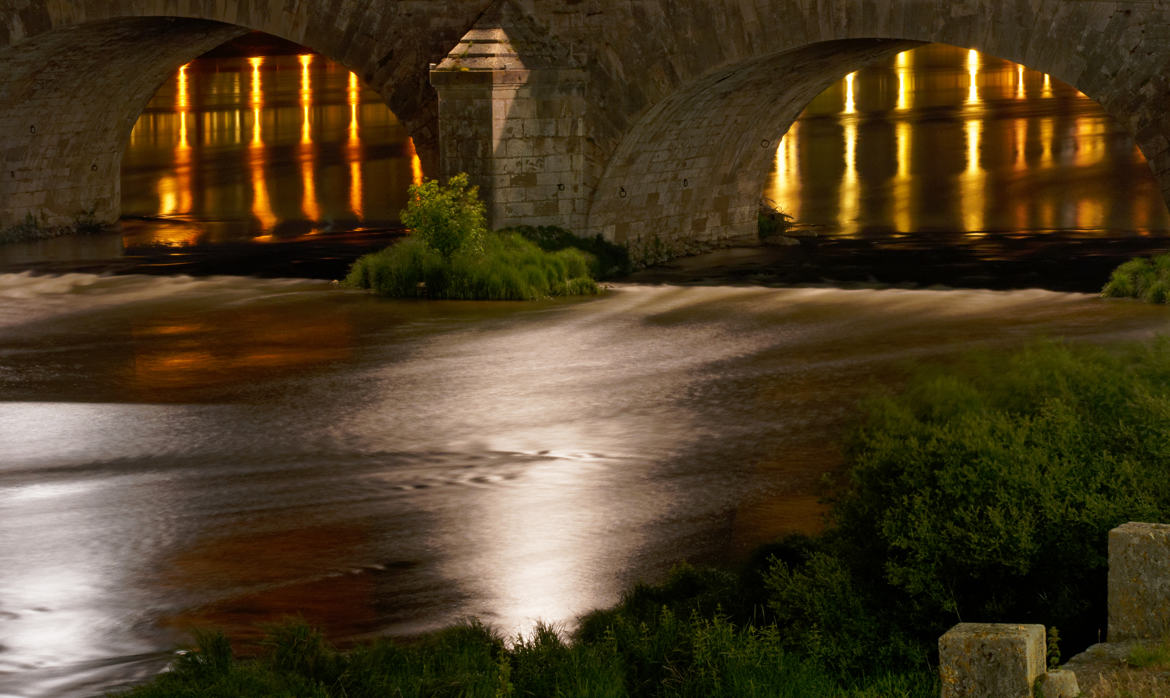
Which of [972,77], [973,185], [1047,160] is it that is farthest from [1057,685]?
[972,77]

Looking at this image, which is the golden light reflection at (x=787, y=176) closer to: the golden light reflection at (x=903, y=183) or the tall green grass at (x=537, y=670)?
the golden light reflection at (x=903, y=183)

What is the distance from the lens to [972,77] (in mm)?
48906

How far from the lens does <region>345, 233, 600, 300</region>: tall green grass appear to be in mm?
16703

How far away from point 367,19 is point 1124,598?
540 inches

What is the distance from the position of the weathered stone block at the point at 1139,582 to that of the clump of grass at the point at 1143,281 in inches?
379

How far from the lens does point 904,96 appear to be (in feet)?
153

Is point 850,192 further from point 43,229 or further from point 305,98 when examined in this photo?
point 305,98

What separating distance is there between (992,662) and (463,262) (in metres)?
11.6

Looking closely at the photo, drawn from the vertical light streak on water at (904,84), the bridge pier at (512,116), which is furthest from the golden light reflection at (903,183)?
the bridge pier at (512,116)

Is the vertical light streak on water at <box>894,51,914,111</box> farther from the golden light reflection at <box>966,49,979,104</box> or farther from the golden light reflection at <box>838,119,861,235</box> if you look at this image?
the golden light reflection at <box>838,119,861,235</box>

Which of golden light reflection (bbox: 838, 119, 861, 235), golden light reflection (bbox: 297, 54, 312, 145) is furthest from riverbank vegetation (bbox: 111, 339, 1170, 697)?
golden light reflection (bbox: 297, 54, 312, 145)

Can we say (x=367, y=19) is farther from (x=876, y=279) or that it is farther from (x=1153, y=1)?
(x=1153, y=1)

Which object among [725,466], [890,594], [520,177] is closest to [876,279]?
[520,177]

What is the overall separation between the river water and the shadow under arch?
1120mm
